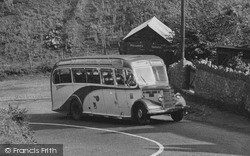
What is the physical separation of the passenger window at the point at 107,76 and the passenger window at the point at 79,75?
1.51 m

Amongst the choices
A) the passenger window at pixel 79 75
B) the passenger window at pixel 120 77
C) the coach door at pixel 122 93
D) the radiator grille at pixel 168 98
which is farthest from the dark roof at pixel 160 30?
the radiator grille at pixel 168 98

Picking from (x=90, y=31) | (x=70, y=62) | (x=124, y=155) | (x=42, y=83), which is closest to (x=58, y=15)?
(x=90, y=31)

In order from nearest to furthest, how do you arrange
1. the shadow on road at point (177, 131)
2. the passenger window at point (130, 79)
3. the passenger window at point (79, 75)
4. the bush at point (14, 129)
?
the bush at point (14, 129) < the shadow on road at point (177, 131) < the passenger window at point (130, 79) < the passenger window at point (79, 75)

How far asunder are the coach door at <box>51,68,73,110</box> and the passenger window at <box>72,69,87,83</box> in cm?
49

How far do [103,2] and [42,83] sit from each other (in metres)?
19.4

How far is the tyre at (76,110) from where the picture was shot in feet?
83.9

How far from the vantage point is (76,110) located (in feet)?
85.2

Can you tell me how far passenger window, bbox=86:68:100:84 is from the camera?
2423cm

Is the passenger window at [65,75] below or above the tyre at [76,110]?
above

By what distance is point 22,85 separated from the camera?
44.9 metres

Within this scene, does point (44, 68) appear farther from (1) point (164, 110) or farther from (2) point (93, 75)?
(1) point (164, 110)

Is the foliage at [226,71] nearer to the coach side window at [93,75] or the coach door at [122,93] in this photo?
the coach door at [122,93]

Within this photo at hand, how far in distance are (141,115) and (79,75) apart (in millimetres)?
5218

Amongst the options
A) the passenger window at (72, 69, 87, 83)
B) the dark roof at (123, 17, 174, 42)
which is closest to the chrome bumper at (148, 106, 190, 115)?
the passenger window at (72, 69, 87, 83)
